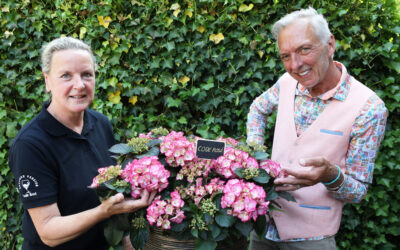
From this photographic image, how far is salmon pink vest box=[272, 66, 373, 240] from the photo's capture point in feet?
5.03

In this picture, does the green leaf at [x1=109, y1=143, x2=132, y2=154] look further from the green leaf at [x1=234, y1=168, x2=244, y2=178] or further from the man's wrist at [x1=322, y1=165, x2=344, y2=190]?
the man's wrist at [x1=322, y1=165, x2=344, y2=190]

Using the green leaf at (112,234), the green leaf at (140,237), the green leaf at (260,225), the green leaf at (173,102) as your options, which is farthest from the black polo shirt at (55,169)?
the green leaf at (173,102)

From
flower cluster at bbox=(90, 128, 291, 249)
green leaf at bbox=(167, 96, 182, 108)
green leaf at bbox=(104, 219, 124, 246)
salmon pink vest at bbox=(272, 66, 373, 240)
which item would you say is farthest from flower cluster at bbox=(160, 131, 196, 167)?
green leaf at bbox=(167, 96, 182, 108)

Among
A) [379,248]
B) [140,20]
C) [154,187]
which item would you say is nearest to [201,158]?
[154,187]

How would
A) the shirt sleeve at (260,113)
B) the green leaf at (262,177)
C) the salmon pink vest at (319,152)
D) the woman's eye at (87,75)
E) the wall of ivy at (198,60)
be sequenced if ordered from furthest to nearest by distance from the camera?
1. the wall of ivy at (198,60)
2. the shirt sleeve at (260,113)
3. the woman's eye at (87,75)
4. the salmon pink vest at (319,152)
5. the green leaf at (262,177)

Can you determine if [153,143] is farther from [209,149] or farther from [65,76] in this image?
[65,76]

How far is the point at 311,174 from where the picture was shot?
140 cm

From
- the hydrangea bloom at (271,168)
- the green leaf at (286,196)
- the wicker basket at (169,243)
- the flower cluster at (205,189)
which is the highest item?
the hydrangea bloom at (271,168)

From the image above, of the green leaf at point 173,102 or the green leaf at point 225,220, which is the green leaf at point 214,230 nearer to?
the green leaf at point 225,220

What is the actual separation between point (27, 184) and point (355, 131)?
147 centimetres

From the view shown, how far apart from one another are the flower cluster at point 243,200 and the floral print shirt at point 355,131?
493 mm

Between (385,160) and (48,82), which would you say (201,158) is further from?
(385,160)

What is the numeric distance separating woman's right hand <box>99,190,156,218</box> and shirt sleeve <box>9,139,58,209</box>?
12.1 inches

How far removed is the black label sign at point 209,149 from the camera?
1333mm
